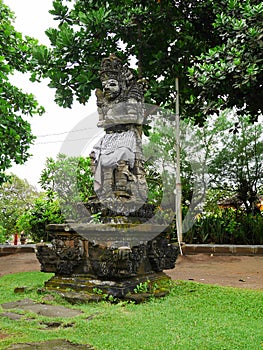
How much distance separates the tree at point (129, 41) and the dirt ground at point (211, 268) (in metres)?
3.22

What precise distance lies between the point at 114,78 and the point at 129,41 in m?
3.30

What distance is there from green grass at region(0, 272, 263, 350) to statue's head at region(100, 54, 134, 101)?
9.67 feet

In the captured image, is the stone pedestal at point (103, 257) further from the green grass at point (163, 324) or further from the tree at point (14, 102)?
the tree at point (14, 102)


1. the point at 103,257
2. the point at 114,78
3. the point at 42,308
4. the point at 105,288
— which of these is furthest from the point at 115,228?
the point at 114,78

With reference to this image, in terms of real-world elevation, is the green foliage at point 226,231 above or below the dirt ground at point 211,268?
above

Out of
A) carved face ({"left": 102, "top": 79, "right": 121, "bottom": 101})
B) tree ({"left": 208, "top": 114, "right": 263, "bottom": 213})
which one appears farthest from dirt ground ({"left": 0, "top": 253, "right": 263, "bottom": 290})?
tree ({"left": 208, "top": 114, "right": 263, "bottom": 213})

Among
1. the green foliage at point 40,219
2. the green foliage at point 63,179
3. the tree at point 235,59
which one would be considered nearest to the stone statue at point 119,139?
the tree at point 235,59

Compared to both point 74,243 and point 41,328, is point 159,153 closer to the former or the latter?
point 74,243

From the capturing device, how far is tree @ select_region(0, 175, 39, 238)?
20.1 meters

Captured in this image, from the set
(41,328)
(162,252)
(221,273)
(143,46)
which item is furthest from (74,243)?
(143,46)

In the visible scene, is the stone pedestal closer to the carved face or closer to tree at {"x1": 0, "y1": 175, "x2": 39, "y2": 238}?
the carved face

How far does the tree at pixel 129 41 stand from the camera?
8.25 m

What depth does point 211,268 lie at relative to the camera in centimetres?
814

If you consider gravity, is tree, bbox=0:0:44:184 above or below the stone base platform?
above
